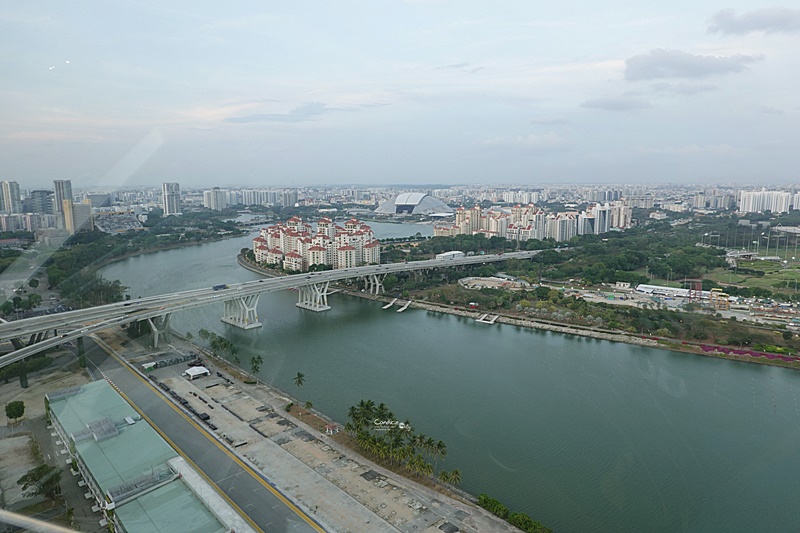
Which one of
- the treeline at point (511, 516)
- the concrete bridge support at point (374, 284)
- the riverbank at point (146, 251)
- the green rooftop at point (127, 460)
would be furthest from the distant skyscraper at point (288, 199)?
the treeline at point (511, 516)

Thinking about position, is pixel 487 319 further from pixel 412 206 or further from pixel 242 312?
pixel 412 206

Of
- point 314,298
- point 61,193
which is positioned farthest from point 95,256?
point 61,193

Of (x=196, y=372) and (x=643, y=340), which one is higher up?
(x=196, y=372)

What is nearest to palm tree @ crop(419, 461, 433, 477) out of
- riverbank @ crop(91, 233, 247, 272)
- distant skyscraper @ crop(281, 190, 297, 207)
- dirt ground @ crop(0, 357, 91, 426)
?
dirt ground @ crop(0, 357, 91, 426)

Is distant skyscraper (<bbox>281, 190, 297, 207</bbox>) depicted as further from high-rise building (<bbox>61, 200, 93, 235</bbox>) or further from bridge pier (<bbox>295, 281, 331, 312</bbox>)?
high-rise building (<bbox>61, 200, 93, 235</bbox>)

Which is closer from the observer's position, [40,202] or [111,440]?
[111,440]
